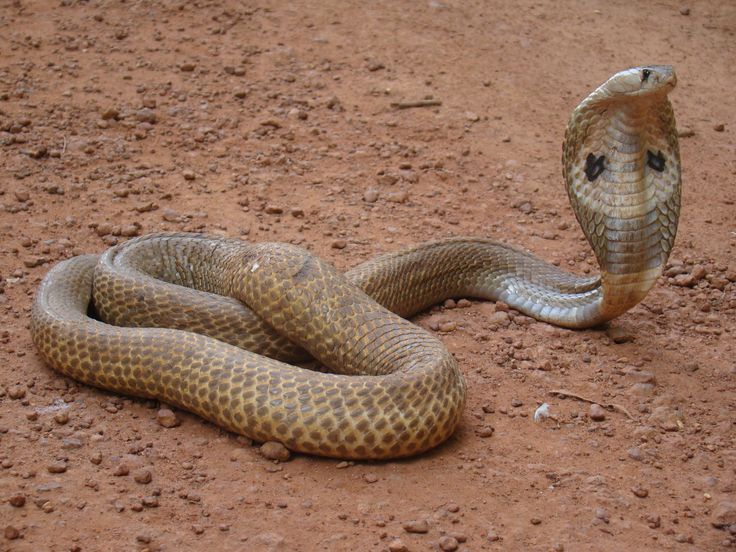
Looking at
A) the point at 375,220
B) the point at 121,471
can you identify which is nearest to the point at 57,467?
the point at 121,471

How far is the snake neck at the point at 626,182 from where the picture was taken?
4.85 meters

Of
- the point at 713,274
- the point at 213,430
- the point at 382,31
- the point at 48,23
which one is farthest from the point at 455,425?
the point at 48,23

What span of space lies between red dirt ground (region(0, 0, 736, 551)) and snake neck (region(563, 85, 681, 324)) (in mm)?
610

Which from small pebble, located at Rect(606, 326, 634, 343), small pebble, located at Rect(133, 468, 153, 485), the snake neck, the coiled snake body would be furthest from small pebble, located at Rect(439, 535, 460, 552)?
small pebble, located at Rect(606, 326, 634, 343)

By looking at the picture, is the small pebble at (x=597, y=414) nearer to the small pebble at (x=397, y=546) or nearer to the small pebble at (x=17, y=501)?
the small pebble at (x=397, y=546)

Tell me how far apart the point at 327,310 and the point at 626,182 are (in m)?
1.63

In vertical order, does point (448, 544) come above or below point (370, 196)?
below

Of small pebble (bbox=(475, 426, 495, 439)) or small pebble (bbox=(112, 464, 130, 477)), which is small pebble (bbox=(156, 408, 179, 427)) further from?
small pebble (bbox=(475, 426, 495, 439))

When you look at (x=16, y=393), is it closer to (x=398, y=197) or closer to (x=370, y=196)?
(x=370, y=196)

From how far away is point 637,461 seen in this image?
4348 mm

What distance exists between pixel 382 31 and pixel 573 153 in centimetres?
462

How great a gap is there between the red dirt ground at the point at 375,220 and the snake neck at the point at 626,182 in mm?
610

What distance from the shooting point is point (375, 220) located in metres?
6.75

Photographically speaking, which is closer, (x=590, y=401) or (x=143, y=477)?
(x=143, y=477)
